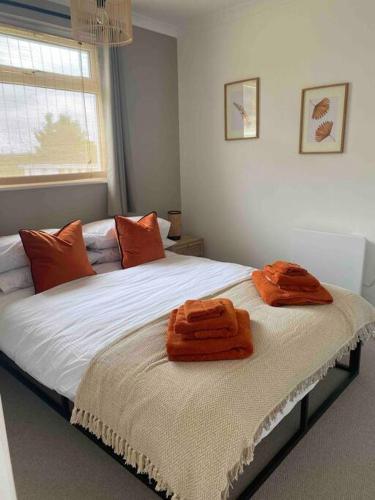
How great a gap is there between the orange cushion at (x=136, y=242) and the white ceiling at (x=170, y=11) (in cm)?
180

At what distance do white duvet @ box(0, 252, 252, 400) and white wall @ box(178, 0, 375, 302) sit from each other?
1.01 metres

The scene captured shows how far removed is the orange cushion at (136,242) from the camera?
2803mm

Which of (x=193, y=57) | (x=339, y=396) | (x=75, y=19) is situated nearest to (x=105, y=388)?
(x=339, y=396)

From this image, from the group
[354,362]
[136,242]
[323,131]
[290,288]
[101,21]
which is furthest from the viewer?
[323,131]

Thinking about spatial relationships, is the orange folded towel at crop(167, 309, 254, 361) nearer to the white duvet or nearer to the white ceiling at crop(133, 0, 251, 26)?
the white duvet

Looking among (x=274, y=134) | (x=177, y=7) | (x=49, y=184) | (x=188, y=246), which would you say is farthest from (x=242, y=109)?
(x=49, y=184)

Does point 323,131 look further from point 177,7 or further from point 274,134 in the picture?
point 177,7

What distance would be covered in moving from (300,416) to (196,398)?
0.88m

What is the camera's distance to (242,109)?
339cm

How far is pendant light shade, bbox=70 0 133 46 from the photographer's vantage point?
1882 millimetres

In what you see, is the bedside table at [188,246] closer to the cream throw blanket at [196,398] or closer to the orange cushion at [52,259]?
the orange cushion at [52,259]

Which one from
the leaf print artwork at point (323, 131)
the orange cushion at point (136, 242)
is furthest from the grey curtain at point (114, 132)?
the leaf print artwork at point (323, 131)

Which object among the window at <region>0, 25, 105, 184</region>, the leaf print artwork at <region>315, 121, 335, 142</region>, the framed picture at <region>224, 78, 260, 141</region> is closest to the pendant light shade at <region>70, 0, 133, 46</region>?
the window at <region>0, 25, 105, 184</region>

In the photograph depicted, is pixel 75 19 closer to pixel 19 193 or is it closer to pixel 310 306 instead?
pixel 19 193
